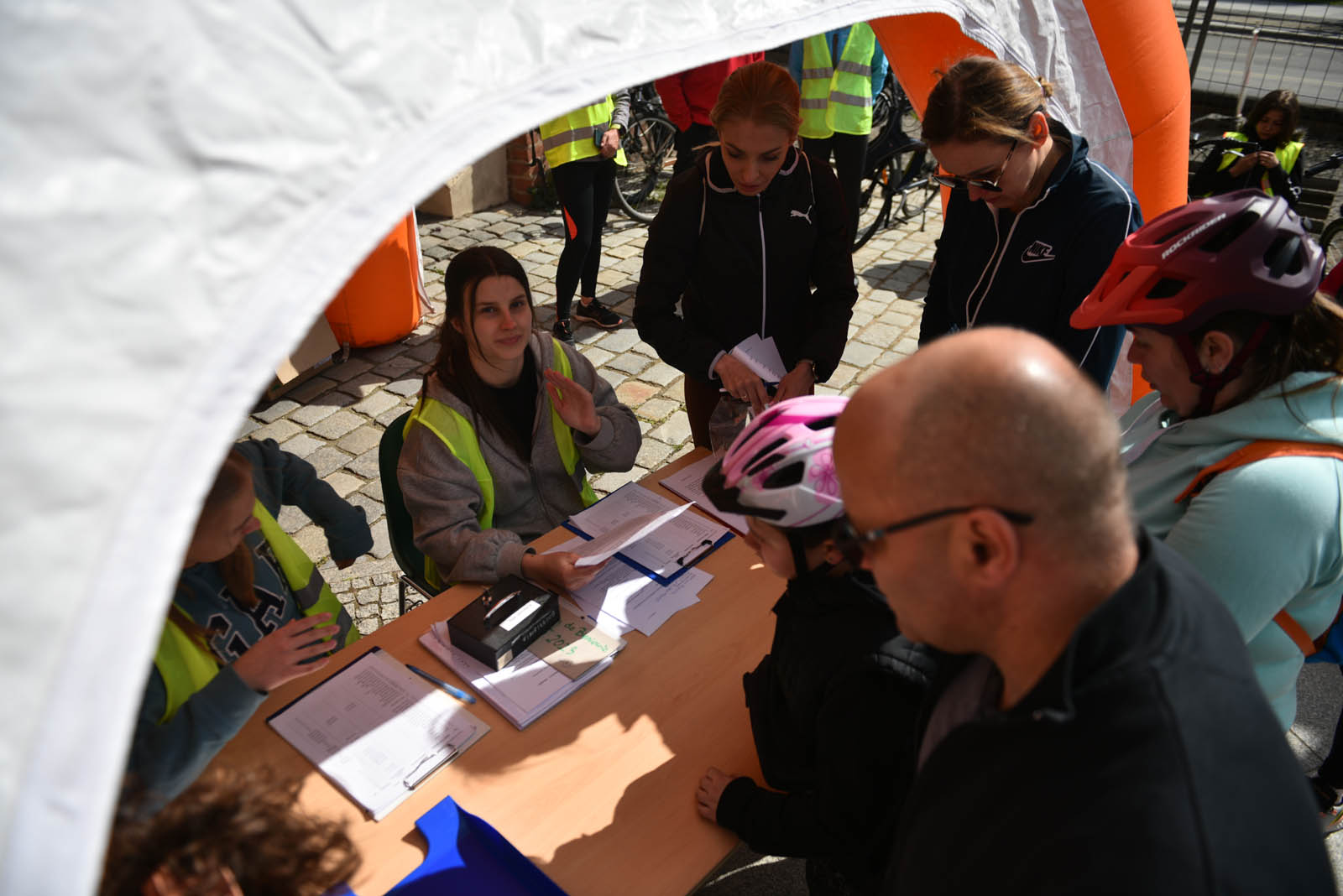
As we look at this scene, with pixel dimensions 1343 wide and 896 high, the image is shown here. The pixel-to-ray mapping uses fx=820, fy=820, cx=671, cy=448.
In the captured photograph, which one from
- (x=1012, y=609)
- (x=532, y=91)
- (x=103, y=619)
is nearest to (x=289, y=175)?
(x=532, y=91)

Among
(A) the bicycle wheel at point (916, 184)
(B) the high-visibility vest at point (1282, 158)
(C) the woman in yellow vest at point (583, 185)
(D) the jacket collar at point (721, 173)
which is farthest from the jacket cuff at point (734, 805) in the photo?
(A) the bicycle wheel at point (916, 184)

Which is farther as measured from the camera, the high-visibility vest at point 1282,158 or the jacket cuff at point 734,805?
the high-visibility vest at point 1282,158

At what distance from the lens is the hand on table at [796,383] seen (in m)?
3.02

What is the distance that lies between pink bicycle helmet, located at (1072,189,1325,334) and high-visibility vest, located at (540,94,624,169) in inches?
156

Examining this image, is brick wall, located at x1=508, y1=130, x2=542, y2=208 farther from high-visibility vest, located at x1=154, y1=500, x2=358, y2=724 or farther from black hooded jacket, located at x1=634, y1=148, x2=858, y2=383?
high-visibility vest, located at x1=154, y1=500, x2=358, y2=724

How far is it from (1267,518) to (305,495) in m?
2.53

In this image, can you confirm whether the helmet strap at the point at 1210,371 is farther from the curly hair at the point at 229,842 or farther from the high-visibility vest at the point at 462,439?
the curly hair at the point at 229,842

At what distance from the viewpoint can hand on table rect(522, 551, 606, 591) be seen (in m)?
2.39

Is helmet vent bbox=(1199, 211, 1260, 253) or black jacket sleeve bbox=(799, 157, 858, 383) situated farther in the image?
black jacket sleeve bbox=(799, 157, 858, 383)

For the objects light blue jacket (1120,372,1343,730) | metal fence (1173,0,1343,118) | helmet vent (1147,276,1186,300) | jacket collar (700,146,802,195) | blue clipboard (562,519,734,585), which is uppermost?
metal fence (1173,0,1343,118)

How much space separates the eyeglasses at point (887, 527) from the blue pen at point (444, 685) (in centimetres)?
126

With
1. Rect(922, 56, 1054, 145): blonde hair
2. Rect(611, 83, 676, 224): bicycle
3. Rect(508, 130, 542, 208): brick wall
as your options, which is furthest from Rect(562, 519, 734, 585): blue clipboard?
Rect(508, 130, 542, 208): brick wall

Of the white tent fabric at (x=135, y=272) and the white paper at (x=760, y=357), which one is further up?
the white tent fabric at (x=135, y=272)

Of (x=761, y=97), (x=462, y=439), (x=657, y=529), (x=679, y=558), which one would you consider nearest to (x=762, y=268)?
(x=761, y=97)
